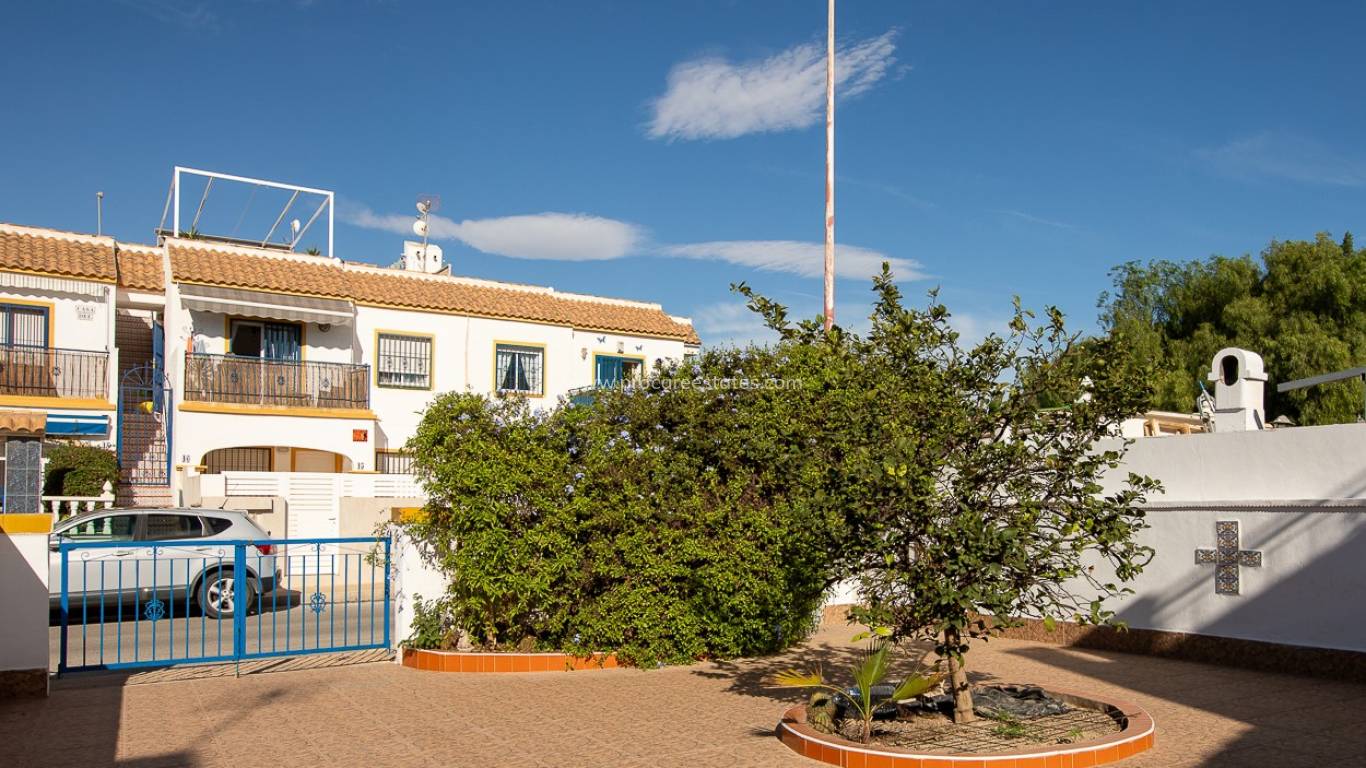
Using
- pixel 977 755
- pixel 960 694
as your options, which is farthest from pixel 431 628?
pixel 977 755

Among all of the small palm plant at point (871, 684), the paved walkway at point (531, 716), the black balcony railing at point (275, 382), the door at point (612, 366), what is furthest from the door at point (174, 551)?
the door at point (612, 366)

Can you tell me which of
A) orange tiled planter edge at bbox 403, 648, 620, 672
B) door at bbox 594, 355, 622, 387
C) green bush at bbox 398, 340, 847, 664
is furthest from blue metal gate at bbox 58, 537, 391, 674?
door at bbox 594, 355, 622, 387

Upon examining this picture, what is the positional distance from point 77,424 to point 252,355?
174 inches

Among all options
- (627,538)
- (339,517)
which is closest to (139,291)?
(339,517)

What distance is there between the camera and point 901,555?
761 cm

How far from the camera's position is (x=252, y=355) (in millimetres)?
26906

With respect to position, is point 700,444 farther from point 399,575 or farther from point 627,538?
point 399,575

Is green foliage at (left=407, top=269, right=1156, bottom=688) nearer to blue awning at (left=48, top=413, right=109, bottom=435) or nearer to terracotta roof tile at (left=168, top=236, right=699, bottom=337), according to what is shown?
blue awning at (left=48, top=413, right=109, bottom=435)

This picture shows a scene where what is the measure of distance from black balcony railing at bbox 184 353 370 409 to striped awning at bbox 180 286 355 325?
110cm

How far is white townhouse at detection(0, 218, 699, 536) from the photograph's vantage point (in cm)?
2370

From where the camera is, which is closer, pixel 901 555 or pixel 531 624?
pixel 901 555

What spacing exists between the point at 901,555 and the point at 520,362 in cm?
2334

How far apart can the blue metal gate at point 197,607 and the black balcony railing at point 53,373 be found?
32.3ft

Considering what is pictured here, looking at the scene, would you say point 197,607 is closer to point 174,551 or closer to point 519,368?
Result: point 174,551
